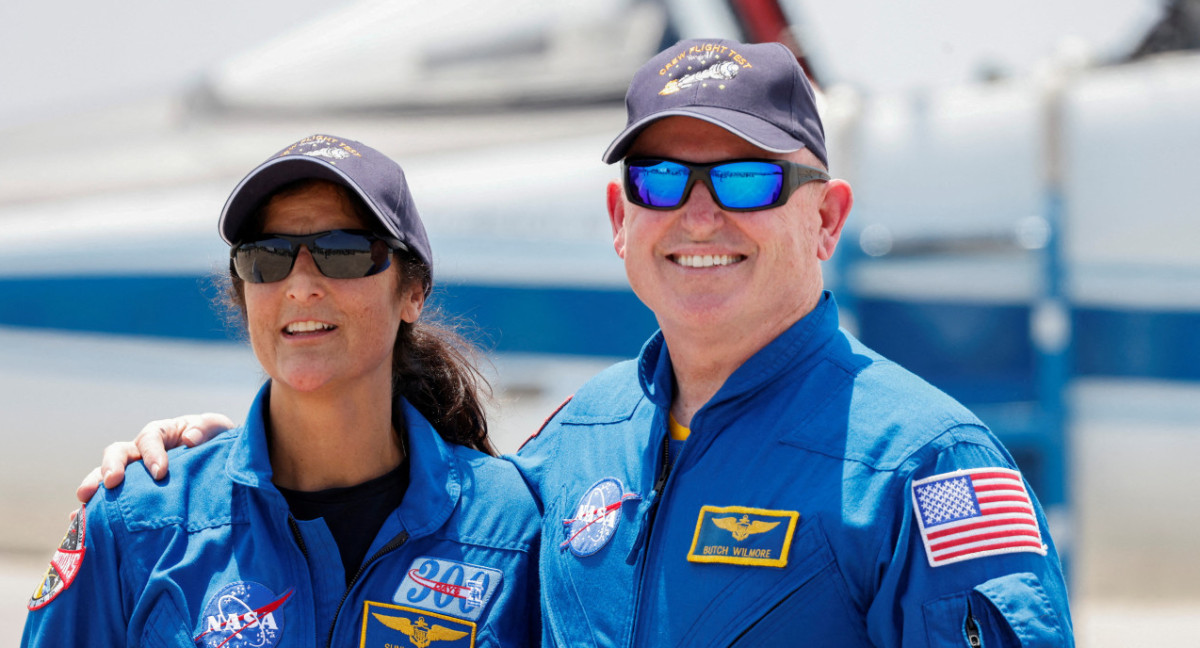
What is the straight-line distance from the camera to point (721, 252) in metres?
1.77

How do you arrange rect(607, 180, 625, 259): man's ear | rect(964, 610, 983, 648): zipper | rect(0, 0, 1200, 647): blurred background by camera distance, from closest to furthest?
1. rect(964, 610, 983, 648): zipper
2. rect(607, 180, 625, 259): man's ear
3. rect(0, 0, 1200, 647): blurred background

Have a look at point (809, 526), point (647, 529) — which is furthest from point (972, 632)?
point (647, 529)

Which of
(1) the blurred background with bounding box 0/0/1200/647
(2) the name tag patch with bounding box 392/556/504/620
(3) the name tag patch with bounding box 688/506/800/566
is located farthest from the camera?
(1) the blurred background with bounding box 0/0/1200/647

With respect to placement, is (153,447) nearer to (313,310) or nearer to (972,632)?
(313,310)

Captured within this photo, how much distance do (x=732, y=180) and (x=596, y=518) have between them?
0.62 metres

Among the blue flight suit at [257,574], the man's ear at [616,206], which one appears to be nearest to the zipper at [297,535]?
the blue flight suit at [257,574]

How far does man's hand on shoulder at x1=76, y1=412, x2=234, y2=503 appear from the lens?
187cm

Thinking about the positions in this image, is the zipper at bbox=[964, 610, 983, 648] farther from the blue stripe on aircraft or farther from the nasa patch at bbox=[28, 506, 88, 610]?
the blue stripe on aircraft

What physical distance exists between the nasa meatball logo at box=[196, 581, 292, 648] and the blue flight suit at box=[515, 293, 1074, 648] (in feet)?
1.49

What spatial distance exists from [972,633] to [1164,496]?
106 inches

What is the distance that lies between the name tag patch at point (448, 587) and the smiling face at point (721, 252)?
22.1 inches

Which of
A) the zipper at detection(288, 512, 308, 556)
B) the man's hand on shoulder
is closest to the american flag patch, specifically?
the zipper at detection(288, 512, 308, 556)

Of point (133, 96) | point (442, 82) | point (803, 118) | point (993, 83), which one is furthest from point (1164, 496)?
point (133, 96)

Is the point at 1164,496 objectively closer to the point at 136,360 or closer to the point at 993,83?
the point at 993,83
